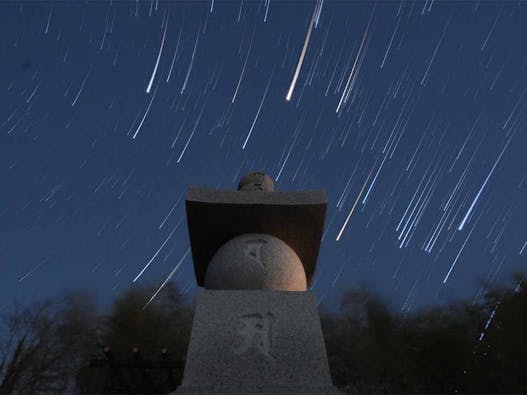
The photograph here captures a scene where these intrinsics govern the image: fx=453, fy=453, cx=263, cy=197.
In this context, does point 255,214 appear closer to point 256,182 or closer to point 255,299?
point 256,182

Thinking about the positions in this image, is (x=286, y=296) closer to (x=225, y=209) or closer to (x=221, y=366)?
(x=221, y=366)

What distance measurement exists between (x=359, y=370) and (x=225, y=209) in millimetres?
10287

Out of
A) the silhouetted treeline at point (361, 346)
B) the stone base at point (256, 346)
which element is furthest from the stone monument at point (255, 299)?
the silhouetted treeline at point (361, 346)

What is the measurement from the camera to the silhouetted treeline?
43.9 feet

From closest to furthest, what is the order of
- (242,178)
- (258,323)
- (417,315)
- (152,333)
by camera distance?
1. (258,323)
2. (242,178)
3. (152,333)
4. (417,315)

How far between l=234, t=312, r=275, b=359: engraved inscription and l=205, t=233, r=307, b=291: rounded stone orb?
17.4 inches

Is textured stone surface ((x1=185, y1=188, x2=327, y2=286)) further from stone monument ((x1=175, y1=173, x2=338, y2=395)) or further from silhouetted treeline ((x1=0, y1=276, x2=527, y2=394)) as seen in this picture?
silhouetted treeline ((x1=0, y1=276, x2=527, y2=394))

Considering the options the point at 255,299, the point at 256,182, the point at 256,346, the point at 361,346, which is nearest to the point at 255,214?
the point at 256,182

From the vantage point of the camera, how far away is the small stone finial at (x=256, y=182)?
21.3 feet

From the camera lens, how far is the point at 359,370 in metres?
13.9

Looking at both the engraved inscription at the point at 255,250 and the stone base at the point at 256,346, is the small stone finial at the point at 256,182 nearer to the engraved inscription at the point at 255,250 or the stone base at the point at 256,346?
the engraved inscription at the point at 255,250

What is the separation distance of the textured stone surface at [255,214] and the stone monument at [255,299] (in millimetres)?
12

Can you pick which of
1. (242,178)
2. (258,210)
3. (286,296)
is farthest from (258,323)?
(242,178)

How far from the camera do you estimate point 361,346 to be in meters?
14.5
